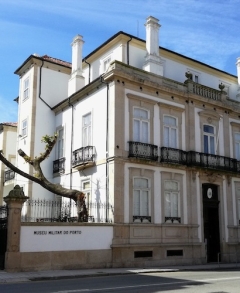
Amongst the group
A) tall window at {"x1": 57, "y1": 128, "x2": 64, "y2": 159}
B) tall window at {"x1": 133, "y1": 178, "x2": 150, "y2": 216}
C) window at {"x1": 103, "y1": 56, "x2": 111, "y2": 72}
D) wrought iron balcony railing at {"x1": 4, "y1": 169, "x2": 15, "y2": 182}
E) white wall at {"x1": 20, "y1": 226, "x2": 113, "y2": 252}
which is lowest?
white wall at {"x1": 20, "y1": 226, "x2": 113, "y2": 252}

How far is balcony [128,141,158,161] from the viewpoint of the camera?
848 inches

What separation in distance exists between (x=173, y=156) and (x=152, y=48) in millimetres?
6866

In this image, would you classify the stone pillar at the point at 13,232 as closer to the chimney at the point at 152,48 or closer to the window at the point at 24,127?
the window at the point at 24,127

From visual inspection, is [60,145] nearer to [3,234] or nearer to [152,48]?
[152,48]

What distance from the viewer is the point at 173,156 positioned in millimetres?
23250

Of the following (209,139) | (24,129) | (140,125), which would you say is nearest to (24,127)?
(24,129)

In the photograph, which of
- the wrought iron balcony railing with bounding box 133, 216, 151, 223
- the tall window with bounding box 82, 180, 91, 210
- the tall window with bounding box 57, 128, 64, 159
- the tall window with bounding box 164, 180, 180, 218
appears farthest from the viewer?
the tall window with bounding box 57, 128, 64, 159

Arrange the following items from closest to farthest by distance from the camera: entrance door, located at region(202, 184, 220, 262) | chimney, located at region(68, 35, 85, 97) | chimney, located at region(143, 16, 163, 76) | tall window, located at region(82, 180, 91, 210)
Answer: tall window, located at region(82, 180, 91, 210)
entrance door, located at region(202, 184, 220, 262)
chimney, located at region(143, 16, 163, 76)
chimney, located at region(68, 35, 85, 97)

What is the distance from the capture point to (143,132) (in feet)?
74.5

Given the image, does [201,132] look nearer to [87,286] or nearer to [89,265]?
[89,265]

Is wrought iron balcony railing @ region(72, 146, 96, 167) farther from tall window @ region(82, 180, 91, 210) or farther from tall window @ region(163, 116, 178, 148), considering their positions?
tall window @ region(163, 116, 178, 148)

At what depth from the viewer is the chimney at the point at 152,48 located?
2467cm

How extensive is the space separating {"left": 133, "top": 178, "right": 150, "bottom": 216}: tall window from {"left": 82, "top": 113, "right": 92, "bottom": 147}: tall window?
147 inches

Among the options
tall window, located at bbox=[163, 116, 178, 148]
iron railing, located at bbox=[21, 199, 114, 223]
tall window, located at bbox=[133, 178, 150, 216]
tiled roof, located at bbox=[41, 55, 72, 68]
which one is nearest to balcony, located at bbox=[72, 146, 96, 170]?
iron railing, located at bbox=[21, 199, 114, 223]
